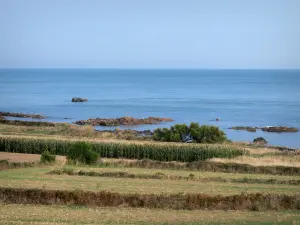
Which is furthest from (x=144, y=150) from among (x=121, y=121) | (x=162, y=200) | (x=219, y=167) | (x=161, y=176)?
(x=121, y=121)

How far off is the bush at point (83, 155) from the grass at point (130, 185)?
7716 millimetres

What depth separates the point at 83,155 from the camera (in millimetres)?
36812

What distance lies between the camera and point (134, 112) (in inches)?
4168

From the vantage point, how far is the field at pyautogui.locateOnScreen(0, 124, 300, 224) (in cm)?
1861

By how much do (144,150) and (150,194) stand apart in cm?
2312

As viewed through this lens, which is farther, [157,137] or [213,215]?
[157,137]

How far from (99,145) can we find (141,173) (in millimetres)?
16499

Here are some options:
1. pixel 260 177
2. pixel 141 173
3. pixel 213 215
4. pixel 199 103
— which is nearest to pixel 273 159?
pixel 260 177

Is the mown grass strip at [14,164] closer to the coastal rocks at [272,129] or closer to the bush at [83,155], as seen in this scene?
the bush at [83,155]

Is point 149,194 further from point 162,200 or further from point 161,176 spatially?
point 161,176

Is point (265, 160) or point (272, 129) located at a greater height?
point (265, 160)

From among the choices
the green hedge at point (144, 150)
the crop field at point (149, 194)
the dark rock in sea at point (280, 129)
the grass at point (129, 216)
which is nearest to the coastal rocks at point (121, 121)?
the dark rock in sea at point (280, 129)

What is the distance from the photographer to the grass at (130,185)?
2397cm

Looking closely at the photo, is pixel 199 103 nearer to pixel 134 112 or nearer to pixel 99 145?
pixel 134 112
